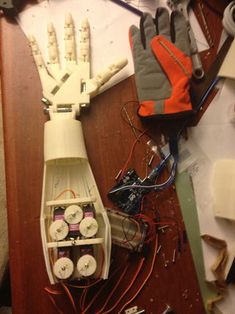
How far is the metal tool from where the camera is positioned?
1.04 m

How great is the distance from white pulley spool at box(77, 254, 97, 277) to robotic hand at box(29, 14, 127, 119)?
38 centimetres

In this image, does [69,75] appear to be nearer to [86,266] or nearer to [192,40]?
[192,40]

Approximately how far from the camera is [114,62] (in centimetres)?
103

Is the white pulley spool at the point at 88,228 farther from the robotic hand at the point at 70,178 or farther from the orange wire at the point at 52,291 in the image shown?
the orange wire at the point at 52,291

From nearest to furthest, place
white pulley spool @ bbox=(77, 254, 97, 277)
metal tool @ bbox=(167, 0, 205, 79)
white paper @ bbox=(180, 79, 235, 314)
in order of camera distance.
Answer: white pulley spool @ bbox=(77, 254, 97, 277), white paper @ bbox=(180, 79, 235, 314), metal tool @ bbox=(167, 0, 205, 79)

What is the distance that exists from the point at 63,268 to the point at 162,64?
0.59 metres

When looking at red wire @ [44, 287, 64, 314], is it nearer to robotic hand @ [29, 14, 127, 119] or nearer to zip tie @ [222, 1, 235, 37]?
robotic hand @ [29, 14, 127, 119]

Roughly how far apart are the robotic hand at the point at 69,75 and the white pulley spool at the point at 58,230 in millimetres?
291

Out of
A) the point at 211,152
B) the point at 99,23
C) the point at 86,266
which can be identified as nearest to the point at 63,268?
the point at 86,266

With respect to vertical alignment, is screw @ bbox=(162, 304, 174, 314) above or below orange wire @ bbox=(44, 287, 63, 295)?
below

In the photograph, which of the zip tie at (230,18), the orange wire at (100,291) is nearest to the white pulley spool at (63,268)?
the orange wire at (100,291)

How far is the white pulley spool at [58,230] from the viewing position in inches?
32.8

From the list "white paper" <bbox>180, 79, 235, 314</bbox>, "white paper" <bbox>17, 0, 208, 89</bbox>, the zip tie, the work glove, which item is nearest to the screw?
"white paper" <bbox>180, 79, 235, 314</bbox>

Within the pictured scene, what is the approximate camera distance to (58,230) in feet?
2.74
